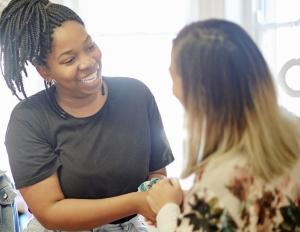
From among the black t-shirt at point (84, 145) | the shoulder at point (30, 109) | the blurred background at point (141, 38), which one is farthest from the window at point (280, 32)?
the shoulder at point (30, 109)

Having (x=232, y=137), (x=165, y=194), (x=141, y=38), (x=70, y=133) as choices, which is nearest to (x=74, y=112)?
(x=70, y=133)

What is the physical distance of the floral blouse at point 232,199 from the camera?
87 cm

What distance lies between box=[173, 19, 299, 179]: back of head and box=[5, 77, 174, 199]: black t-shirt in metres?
0.49

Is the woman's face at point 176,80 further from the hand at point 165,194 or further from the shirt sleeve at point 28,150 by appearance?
the shirt sleeve at point 28,150

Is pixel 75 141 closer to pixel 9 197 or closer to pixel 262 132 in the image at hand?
pixel 9 197

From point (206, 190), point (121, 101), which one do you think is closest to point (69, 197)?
point (121, 101)

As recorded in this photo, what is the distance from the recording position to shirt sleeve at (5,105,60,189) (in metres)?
1.28

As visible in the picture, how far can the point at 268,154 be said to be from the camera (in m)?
0.90

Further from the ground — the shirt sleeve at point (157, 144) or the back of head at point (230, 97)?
the back of head at point (230, 97)

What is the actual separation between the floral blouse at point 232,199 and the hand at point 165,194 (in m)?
0.15

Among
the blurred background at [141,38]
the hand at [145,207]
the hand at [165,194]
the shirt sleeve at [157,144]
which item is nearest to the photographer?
the hand at [165,194]

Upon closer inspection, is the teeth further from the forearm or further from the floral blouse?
the floral blouse

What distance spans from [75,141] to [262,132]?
0.63m

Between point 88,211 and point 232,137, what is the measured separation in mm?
523
